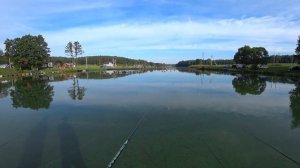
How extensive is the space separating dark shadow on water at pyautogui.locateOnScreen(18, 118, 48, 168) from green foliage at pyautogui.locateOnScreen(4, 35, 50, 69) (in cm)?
5564

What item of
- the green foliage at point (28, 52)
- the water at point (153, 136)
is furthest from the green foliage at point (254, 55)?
the water at point (153, 136)

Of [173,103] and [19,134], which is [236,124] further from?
[19,134]

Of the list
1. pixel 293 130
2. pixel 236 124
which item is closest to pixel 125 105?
pixel 236 124

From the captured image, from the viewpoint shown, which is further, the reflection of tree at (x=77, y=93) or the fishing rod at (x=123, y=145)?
the reflection of tree at (x=77, y=93)

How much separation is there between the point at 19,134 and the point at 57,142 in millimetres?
2231

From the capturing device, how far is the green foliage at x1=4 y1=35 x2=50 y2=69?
63812mm

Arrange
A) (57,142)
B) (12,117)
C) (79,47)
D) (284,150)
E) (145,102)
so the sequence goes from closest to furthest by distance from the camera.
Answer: (284,150) < (57,142) < (12,117) < (145,102) < (79,47)

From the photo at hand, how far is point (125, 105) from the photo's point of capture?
1773 cm

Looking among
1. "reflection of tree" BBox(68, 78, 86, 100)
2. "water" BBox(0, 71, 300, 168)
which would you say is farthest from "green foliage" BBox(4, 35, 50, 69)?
"water" BBox(0, 71, 300, 168)

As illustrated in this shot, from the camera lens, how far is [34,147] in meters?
9.48

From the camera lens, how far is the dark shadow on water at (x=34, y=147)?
8090mm

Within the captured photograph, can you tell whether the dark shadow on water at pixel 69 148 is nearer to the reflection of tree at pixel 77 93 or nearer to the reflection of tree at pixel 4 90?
the reflection of tree at pixel 77 93

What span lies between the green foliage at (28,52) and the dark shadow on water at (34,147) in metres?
55.6

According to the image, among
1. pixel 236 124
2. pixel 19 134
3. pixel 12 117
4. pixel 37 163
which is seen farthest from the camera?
pixel 12 117
